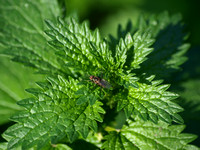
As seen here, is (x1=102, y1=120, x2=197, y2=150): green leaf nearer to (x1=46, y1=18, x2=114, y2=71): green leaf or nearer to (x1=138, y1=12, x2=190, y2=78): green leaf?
(x1=138, y1=12, x2=190, y2=78): green leaf

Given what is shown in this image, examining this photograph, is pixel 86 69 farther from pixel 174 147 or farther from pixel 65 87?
pixel 174 147

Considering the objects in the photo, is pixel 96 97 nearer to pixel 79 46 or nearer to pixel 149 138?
pixel 79 46

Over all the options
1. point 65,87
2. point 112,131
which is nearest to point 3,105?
point 65,87

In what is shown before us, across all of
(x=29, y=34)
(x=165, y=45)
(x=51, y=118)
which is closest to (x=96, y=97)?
(x=51, y=118)

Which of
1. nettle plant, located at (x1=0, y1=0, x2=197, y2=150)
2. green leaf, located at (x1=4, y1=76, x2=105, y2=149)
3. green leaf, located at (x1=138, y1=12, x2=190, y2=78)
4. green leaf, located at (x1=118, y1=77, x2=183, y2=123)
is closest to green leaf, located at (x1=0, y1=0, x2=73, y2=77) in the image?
nettle plant, located at (x1=0, y1=0, x2=197, y2=150)

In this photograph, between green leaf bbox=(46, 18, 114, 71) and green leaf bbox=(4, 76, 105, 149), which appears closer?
green leaf bbox=(4, 76, 105, 149)

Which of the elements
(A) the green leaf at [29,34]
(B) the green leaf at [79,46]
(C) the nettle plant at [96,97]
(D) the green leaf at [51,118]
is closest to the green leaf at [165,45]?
(C) the nettle plant at [96,97]

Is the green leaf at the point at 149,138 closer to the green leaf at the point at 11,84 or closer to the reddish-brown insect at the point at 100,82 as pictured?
the reddish-brown insect at the point at 100,82

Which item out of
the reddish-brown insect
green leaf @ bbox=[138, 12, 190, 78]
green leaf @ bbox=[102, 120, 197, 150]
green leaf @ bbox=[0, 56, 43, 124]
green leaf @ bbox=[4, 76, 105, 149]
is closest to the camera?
green leaf @ bbox=[4, 76, 105, 149]
